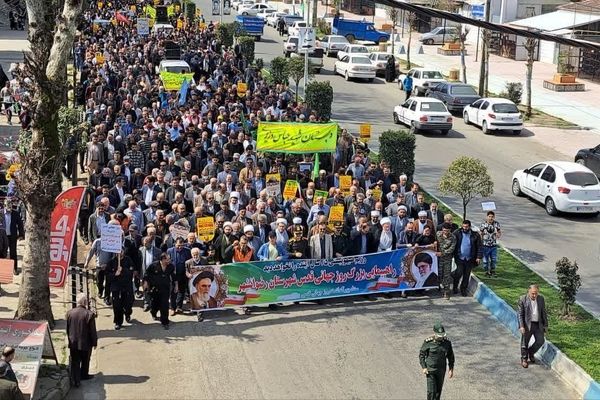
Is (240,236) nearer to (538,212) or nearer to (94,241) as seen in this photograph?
(94,241)

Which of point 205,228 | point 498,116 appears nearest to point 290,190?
point 205,228

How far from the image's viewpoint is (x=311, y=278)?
679 inches

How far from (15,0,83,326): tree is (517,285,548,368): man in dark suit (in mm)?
7472

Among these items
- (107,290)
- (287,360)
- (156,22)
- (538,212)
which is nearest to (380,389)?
(287,360)

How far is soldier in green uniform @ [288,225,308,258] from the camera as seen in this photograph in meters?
17.3

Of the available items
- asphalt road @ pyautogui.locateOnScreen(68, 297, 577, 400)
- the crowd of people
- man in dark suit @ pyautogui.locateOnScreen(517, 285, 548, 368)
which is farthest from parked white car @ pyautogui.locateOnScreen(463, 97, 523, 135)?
man in dark suit @ pyautogui.locateOnScreen(517, 285, 548, 368)

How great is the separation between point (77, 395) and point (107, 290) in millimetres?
3451

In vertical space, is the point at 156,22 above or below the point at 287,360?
above

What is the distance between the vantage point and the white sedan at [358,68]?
46688 mm

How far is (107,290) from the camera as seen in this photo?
1675 centimetres

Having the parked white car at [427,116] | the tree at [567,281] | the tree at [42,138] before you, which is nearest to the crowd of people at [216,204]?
the tree at [42,138]

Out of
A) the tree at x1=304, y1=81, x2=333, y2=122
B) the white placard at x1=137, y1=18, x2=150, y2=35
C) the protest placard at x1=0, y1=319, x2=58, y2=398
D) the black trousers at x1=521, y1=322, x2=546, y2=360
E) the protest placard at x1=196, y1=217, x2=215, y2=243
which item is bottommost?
the black trousers at x1=521, y1=322, x2=546, y2=360

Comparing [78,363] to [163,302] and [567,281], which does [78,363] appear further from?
[567,281]

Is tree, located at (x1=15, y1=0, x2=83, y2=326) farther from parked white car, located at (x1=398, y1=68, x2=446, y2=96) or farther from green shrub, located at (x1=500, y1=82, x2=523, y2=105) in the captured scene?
green shrub, located at (x1=500, y1=82, x2=523, y2=105)
